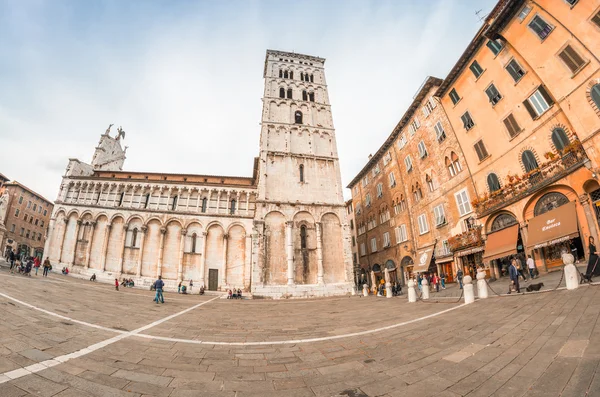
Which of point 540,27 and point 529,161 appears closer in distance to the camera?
point 540,27

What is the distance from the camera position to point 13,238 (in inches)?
1676

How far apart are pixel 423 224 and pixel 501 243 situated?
793cm

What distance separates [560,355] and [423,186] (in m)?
21.7

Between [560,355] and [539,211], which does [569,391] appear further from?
[539,211]

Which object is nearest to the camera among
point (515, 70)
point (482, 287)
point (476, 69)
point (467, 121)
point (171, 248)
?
point (482, 287)

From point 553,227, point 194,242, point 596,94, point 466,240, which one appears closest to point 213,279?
point 194,242

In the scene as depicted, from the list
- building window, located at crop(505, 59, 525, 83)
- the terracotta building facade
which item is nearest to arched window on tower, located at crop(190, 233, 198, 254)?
the terracotta building facade

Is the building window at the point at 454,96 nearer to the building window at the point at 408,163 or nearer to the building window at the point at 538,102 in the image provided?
the building window at the point at 538,102

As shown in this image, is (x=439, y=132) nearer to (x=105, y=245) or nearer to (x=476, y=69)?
(x=476, y=69)

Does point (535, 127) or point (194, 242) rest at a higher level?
point (535, 127)

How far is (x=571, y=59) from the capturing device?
1221cm

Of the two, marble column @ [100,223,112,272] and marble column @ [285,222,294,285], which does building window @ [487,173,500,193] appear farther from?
marble column @ [100,223,112,272]

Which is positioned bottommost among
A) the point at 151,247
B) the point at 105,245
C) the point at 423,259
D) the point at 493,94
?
the point at 423,259

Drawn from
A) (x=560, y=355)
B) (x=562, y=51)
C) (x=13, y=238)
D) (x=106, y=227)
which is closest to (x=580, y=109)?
(x=562, y=51)
